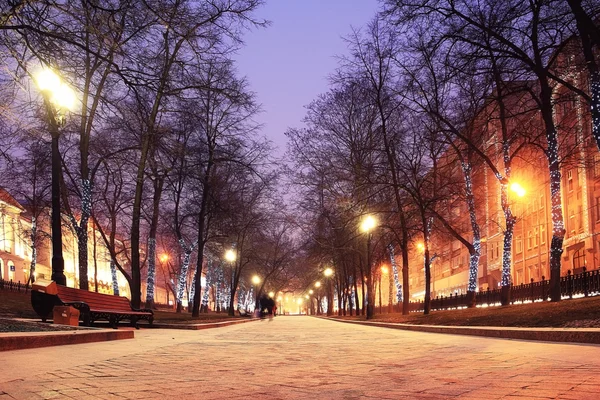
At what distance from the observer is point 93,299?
14.9m

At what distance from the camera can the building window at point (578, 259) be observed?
44.2 metres

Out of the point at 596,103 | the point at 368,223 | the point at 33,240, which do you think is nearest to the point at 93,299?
the point at 596,103

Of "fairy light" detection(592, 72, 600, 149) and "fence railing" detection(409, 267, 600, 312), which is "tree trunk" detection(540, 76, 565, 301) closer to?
"fence railing" detection(409, 267, 600, 312)

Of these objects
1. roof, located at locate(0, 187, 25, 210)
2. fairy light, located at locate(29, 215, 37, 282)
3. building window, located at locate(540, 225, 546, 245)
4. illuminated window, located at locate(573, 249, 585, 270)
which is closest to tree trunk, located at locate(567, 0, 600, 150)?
illuminated window, located at locate(573, 249, 585, 270)

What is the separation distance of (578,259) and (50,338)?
4368 cm

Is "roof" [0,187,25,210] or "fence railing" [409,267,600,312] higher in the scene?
"roof" [0,187,25,210]

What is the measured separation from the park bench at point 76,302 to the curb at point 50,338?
184cm

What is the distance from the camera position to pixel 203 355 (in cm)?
878

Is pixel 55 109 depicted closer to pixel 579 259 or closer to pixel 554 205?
pixel 554 205

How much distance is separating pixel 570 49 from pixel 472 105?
6.08m

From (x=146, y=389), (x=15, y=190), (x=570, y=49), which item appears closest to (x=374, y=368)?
(x=146, y=389)

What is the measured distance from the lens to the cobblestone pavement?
15.2 feet

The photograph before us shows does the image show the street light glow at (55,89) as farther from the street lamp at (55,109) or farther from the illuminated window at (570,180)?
the illuminated window at (570,180)

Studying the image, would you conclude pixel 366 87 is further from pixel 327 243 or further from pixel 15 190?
pixel 15 190
